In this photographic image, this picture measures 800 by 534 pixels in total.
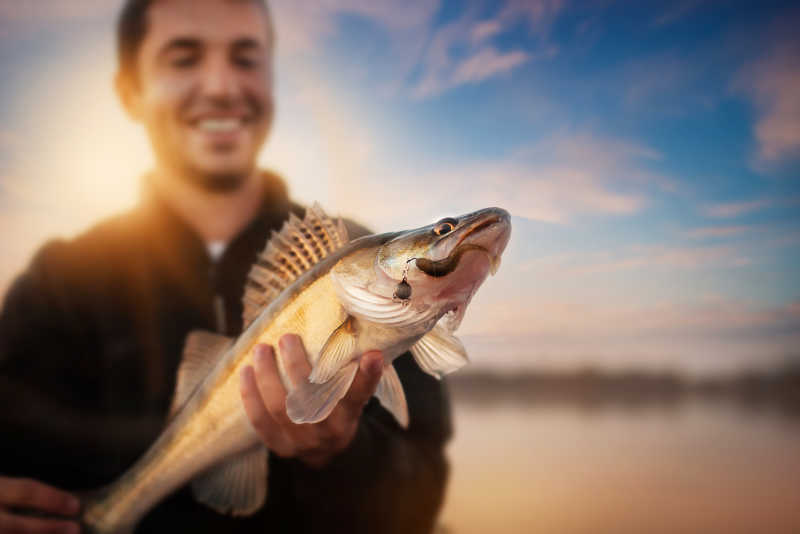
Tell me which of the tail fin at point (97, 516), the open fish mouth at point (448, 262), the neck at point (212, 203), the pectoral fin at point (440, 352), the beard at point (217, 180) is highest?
the beard at point (217, 180)

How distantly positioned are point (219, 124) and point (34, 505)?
144 cm

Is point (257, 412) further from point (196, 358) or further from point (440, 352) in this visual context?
point (440, 352)

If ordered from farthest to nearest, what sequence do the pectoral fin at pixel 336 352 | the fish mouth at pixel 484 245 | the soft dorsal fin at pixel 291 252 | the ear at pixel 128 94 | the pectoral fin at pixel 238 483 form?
the ear at pixel 128 94 → the pectoral fin at pixel 238 483 → the soft dorsal fin at pixel 291 252 → the pectoral fin at pixel 336 352 → the fish mouth at pixel 484 245

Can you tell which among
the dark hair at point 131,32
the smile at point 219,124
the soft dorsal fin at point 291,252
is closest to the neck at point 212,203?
the smile at point 219,124

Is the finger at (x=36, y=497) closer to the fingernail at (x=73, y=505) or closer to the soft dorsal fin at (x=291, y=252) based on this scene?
the fingernail at (x=73, y=505)

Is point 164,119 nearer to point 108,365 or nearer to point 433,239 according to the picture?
point 108,365

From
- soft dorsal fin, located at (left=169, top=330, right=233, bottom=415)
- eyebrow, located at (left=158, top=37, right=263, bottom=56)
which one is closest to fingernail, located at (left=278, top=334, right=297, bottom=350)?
soft dorsal fin, located at (left=169, top=330, right=233, bottom=415)

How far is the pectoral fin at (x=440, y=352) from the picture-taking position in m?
0.86

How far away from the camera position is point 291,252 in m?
1.02

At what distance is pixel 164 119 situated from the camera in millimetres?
1985

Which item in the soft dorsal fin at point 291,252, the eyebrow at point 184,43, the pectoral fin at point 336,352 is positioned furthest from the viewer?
the eyebrow at point 184,43

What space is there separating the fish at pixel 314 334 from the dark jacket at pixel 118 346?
0.49m

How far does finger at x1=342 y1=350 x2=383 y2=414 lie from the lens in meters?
0.85

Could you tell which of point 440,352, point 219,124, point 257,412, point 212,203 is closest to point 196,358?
point 257,412
